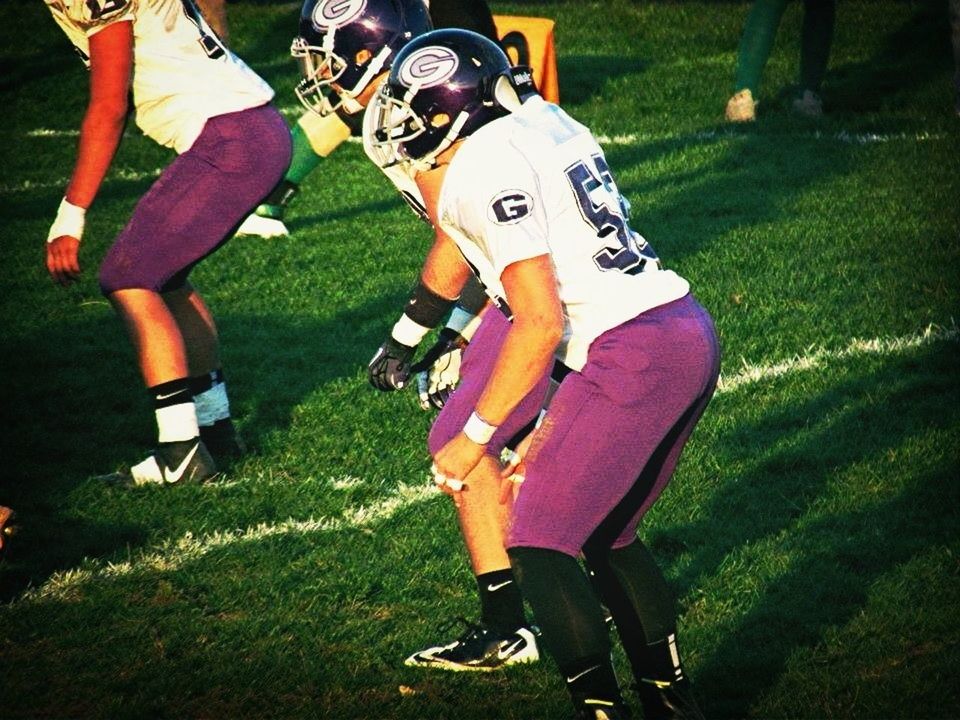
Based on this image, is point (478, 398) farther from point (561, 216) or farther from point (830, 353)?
point (830, 353)

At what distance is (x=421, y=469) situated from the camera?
586 cm

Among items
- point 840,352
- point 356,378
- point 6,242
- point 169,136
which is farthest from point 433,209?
point 6,242

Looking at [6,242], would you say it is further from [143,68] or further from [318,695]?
[318,695]

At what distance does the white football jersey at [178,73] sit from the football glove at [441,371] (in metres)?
1.54

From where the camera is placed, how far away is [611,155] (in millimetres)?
10469

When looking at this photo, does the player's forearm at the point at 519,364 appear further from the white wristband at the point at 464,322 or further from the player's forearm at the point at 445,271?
the white wristband at the point at 464,322

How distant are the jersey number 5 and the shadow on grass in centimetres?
136

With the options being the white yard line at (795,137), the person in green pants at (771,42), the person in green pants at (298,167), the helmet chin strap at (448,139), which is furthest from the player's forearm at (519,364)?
the person in green pants at (771,42)

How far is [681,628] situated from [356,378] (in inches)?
111

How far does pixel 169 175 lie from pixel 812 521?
2.87m

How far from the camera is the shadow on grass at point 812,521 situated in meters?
4.36

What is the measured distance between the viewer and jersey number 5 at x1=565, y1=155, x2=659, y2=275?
344 cm

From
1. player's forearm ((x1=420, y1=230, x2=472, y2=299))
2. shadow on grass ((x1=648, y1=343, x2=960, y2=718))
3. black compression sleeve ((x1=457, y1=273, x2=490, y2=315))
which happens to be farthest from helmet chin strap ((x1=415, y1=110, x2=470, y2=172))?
shadow on grass ((x1=648, y1=343, x2=960, y2=718))

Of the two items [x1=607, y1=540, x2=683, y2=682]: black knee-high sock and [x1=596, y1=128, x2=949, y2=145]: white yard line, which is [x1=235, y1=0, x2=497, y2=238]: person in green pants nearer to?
[x1=596, y1=128, x2=949, y2=145]: white yard line
